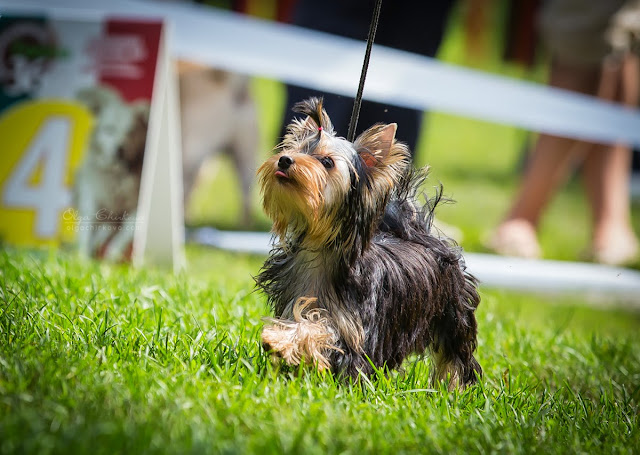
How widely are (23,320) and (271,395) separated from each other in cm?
107

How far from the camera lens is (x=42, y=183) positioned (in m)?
5.13

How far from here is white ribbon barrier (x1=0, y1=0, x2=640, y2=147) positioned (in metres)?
6.49

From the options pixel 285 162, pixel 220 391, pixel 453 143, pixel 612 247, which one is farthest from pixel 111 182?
pixel 453 143

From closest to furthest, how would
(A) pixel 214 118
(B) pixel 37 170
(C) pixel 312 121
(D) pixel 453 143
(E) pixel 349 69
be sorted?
1. (C) pixel 312 121
2. (B) pixel 37 170
3. (E) pixel 349 69
4. (A) pixel 214 118
5. (D) pixel 453 143

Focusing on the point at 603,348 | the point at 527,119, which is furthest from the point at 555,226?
the point at 603,348

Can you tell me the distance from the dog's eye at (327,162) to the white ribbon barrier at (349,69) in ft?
11.3

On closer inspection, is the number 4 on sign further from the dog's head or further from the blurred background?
the dog's head

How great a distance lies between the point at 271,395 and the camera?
268 centimetres

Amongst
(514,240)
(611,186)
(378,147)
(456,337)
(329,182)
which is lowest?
(456,337)

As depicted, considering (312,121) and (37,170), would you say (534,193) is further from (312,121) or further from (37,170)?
(312,121)

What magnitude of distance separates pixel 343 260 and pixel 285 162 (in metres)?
0.42

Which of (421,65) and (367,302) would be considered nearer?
(367,302)

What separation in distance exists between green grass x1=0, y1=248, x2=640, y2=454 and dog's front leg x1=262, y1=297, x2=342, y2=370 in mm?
71

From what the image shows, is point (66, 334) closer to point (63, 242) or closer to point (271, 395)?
point (271, 395)
